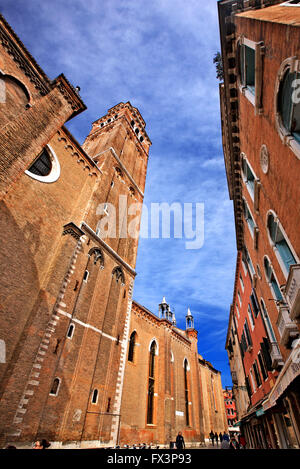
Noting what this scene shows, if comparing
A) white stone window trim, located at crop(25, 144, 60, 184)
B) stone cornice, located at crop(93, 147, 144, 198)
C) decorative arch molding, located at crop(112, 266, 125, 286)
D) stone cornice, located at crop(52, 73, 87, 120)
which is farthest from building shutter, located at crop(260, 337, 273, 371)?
stone cornice, located at crop(93, 147, 144, 198)

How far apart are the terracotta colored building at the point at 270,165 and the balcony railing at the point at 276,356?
1.3 inches

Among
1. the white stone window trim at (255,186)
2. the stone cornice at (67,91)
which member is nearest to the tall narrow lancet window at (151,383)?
the white stone window trim at (255,186)

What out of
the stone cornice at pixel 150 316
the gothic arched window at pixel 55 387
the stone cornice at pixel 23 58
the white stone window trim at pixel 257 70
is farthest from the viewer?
the stone cornice at pixel 150 316

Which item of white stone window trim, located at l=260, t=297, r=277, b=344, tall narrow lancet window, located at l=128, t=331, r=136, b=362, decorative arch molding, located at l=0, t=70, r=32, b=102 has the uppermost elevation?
decorative arch molding, located at l=0, t=70, r=32, b=102

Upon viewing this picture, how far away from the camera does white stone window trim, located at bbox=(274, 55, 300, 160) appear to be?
4.62 meters

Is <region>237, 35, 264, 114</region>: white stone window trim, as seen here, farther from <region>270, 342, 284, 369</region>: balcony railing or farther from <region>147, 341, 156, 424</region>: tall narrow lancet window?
<region>147, 341, 156, 424</region>: tall narrow lancet window

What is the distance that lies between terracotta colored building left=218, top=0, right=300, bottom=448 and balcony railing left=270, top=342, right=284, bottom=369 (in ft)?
0.11

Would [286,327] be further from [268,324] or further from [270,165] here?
[270,165]

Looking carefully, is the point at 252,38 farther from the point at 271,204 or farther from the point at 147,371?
the point at 147,371

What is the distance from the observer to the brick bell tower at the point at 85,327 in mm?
10086

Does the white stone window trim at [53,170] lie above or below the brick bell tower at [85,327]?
above

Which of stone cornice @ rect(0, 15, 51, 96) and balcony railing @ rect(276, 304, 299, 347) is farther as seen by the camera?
stone cornice @ rect(0, 15, 51, 96)

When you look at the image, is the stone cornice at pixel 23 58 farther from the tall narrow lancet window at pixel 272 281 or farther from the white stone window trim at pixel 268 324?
the white stone window trim at pixel 268 324
